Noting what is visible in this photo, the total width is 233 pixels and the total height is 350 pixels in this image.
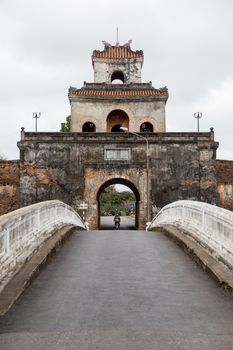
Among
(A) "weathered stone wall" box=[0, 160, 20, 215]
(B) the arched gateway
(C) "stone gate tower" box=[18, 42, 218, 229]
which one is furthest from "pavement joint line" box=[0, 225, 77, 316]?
(A) "weathered stone wall" box=[0, 160, 20, 215]

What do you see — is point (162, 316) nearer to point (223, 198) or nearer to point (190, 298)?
point (190, 298)

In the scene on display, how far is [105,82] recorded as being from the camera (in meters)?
32.2

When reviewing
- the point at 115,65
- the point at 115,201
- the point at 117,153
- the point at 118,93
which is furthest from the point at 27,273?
the point at 115,201

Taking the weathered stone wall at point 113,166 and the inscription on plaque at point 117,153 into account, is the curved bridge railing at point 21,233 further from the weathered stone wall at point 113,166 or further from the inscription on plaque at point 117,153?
the inscription on plaque at point 117,153

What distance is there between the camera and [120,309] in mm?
5285

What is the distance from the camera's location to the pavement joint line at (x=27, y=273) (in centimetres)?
539

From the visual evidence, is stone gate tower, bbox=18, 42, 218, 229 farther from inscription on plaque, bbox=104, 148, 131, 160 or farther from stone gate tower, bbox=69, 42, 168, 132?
stone gate tower, bbox=69, 42, 168, 132

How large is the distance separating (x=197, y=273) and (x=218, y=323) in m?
2.51

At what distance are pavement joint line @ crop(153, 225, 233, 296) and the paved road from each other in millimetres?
114

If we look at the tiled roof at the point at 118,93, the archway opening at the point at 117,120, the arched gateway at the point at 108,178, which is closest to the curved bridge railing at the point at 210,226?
the arched gateway at the point at 108,178

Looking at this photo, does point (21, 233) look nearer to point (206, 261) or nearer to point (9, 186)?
point (206, 261)

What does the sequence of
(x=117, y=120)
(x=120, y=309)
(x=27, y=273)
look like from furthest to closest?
(x=117, y=120) < (x=27, y=273) < (x=120, y=309)

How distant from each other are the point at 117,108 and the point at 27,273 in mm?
25302

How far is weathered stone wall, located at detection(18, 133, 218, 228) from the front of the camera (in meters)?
27.5
